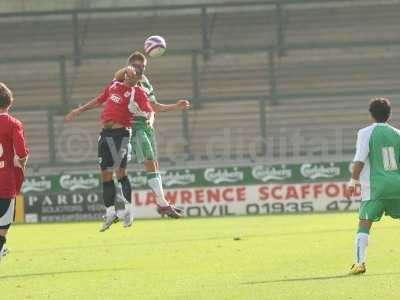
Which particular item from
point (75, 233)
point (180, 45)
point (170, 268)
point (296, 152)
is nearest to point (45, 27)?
point (180, 45)

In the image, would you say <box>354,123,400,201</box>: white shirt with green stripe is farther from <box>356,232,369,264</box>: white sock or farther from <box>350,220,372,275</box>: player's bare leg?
<box>356,232,369,264</box>: white sock

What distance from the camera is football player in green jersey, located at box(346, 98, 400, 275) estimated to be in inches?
439

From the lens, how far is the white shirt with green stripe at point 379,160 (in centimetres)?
1118

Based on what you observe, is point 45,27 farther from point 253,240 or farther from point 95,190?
point 253,240

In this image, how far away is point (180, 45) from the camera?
35188 millimetres

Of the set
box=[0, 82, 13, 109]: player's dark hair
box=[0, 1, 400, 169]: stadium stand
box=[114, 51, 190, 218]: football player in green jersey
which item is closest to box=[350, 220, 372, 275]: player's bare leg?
box=[0, 82, 13, 109]: player's dark hair

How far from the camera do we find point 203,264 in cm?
1257

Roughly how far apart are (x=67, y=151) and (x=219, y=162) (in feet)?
13.2

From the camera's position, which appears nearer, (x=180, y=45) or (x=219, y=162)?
Result: (x=219, y=162)

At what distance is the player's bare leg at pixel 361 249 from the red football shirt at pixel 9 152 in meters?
3.43

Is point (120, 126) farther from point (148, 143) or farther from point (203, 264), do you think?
point (203, 264)

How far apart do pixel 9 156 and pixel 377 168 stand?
12.2ft

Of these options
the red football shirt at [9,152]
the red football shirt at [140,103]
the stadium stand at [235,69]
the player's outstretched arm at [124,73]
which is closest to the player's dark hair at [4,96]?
the red football shirt at [9,152]

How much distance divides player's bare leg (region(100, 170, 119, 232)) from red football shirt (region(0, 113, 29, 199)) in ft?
13.0
